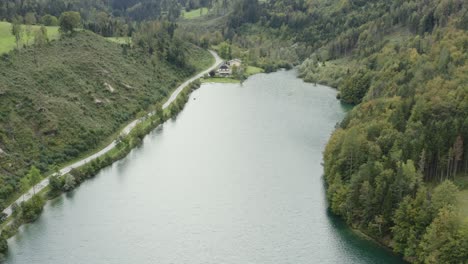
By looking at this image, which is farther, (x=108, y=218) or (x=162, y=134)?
(x=162, y=134)

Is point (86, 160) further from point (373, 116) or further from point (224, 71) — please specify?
point (224, 71)

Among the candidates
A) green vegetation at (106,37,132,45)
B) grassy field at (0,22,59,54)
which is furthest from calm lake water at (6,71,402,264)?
green vegetation at (106,37,132,45)

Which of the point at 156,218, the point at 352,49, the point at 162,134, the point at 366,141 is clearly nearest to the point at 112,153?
the point at 162,134

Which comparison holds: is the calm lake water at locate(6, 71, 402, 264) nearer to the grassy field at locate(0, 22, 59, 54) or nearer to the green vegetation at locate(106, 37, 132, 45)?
the grassy field at locate(0, 22, 59, 54)

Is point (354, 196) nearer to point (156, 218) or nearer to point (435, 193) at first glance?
point (435, 193)

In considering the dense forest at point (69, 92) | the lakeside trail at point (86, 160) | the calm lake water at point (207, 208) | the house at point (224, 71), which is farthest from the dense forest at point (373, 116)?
the house at point (224, 71)

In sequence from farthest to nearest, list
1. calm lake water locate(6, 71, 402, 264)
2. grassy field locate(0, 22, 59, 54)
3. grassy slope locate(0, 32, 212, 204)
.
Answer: grassy field locate(0, 22, 59, 54) → grassy slope locate(0, 32, 212, 204) → calm lake water locate(6, 71, 402, 264)

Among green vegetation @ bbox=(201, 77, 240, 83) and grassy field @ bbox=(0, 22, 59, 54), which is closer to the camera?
grassy field @ bbox=(0, 22, 59, 54)

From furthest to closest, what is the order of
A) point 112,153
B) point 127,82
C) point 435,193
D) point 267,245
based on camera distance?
point 127,82, point 112,153, point 267,245, point 435,193
